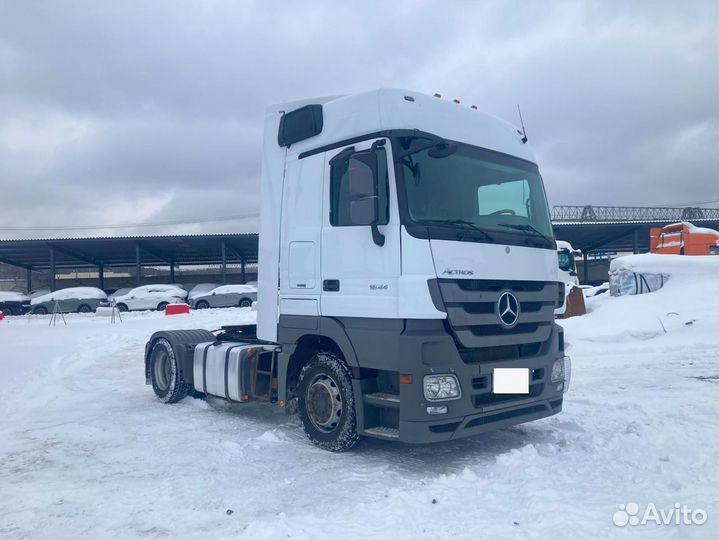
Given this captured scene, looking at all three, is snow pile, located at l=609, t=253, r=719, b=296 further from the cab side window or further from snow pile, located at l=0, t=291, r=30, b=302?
snow pile, located at l=0, t=291, r=30, b=302

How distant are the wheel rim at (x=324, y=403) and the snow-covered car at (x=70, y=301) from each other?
107ft

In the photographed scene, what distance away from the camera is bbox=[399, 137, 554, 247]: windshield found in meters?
4.90

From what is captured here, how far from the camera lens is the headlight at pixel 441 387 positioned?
4.60 m

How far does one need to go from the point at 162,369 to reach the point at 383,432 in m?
4.54

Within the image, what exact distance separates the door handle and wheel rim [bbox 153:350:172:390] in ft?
12.1

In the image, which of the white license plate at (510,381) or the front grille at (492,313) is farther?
the white license plate at (510,381)

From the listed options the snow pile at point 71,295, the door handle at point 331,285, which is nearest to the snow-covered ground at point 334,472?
the door handle at point 331,285

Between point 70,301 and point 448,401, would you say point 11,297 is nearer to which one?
point 70,301

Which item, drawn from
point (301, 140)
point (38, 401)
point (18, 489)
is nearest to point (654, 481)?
point (301, 140)

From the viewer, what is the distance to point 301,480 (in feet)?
15.6

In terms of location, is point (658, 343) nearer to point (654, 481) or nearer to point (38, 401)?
point (654, 481)

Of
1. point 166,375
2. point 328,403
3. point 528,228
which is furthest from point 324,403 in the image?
point 166,375

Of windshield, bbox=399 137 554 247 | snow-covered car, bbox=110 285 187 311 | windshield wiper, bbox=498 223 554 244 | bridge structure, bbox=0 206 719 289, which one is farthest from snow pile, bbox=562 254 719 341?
snow-covered car, bbox=110 285 187 311

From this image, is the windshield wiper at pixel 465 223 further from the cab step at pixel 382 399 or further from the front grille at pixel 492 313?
the cab step at pixel 382 399
